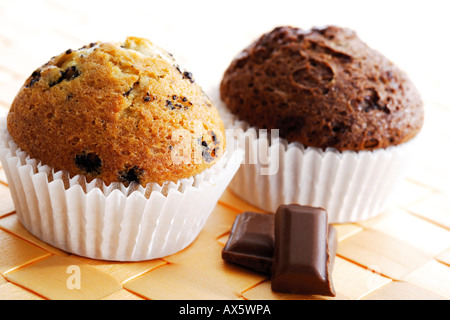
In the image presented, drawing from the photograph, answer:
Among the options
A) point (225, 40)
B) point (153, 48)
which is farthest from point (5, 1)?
point (153, 48)

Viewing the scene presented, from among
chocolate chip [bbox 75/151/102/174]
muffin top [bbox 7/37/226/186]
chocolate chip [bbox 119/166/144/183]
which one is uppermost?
muffin top [bbox 7/37/226/186]

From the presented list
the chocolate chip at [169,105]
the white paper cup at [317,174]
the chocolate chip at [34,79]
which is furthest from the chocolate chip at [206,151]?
the chocolate chip at [34,79]

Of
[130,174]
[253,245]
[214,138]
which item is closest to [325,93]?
[214,138]

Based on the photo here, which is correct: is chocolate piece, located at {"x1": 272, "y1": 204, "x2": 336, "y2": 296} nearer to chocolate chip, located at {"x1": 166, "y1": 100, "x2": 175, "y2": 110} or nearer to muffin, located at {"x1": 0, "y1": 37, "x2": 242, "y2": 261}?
muffin, located at {"x1": 0, "y1": 37, "x2": 242, "y2": 261}

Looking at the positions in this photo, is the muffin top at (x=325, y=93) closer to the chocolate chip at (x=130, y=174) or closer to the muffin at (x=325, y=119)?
the muffin at (x=325, y=119)

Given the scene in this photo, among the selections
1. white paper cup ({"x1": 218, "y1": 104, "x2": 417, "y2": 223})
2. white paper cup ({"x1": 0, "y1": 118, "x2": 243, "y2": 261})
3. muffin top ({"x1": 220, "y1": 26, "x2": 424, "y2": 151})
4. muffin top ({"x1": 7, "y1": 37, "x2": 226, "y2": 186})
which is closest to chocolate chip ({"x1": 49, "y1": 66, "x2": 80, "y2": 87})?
muffin top ({"x1": 7, "y1": 37, "x2": 226, "y2": 186})

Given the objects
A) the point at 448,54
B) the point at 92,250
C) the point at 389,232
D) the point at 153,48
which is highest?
the point at 153,48

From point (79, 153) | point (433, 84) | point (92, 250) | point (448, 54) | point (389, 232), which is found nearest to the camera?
point (79, 153)

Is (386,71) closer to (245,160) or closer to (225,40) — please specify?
(245,160)
